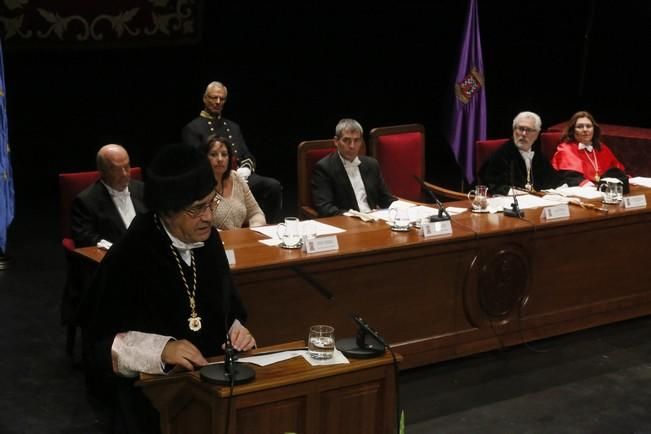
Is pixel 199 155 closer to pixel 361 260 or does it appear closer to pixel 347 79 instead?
pixel 361 260

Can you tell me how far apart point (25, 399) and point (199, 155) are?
220 cm

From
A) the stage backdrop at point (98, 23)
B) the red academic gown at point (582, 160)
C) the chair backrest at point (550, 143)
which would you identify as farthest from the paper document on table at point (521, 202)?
the stage backdrop at point (98, 23)

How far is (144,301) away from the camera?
3.16m

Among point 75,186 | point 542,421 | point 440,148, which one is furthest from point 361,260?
point 440,148

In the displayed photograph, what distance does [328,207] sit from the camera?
5992 millimetres

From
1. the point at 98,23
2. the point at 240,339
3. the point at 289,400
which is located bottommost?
the point at 289,400

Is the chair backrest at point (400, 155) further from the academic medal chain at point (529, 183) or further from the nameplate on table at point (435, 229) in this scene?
the nameplate on table at point (435, 229)

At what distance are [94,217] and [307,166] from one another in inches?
56.4

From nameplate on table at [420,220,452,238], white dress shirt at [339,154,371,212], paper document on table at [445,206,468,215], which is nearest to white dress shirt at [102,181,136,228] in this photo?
white dress shirt at [339,154,371,212]

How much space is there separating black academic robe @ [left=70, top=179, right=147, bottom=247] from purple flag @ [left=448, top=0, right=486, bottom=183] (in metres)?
3.70

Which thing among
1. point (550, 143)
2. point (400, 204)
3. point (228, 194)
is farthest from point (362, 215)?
point (550, 143)

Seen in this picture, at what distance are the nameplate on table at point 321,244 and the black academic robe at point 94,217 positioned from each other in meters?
0.95

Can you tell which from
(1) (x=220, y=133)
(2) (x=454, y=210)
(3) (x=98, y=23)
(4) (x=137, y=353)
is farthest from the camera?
(3) (x=98, y=23)

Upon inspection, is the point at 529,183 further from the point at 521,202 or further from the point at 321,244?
the point at 321,244
